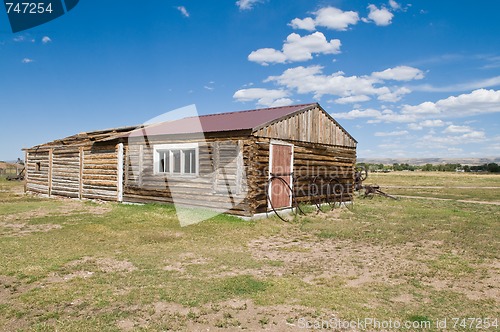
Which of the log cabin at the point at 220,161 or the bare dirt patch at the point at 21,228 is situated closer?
the bare dirt patch at the point at 21,228

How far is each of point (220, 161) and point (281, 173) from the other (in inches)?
110

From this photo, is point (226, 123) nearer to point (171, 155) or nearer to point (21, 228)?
point (171, 155)

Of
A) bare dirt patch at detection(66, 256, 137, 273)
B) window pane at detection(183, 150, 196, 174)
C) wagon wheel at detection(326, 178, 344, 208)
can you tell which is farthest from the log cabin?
bare dirt patch at detection(66, 256, 137, 273)

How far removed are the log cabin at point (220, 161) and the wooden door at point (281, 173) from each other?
0.04 meters

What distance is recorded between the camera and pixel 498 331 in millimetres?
5062

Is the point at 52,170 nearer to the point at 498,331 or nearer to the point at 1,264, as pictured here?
the point at 1,264

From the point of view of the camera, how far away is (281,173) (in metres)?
15.7

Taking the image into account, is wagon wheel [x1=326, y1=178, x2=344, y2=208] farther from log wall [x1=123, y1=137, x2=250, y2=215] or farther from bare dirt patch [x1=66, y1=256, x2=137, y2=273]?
bare dirt patch [x1=66, y1=256, x2=137, y2=273]

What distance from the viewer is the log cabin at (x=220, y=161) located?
A: 571 inches

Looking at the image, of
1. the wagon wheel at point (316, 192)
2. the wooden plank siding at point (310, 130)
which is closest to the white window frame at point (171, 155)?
the wooden plank siding at point (310, 130)

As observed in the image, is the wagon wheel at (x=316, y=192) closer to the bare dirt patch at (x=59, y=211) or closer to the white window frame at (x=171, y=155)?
the white window frame at (x=171, y=155)

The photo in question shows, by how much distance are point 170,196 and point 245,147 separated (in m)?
4.88

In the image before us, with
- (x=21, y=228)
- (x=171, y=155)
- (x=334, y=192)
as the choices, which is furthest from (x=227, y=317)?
(x=334, y=192)

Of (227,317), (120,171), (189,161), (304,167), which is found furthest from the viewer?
(120,171)
